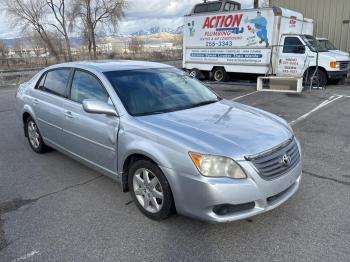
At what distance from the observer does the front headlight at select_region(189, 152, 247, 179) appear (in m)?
2.86

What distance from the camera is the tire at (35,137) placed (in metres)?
5.39

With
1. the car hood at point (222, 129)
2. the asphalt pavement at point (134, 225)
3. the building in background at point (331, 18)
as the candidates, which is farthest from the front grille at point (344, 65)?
the car hood at point (222, 129)

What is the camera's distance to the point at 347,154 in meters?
5.28

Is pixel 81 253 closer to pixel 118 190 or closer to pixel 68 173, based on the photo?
pixel 118 190

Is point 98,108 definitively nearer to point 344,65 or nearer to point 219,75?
point 344,65

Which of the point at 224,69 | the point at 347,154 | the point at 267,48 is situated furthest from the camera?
the point at 224,69

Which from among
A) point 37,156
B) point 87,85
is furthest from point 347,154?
point 37,156

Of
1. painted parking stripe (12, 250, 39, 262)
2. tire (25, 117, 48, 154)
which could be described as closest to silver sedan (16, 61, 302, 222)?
tire (25, 117, 48, 154)

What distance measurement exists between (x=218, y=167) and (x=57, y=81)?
10.1 feet

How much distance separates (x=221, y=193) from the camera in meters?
2.81

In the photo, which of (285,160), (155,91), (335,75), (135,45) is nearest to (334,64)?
(335,75)

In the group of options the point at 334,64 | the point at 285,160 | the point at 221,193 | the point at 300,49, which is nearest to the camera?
the point at 221,193

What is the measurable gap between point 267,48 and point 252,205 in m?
11.2

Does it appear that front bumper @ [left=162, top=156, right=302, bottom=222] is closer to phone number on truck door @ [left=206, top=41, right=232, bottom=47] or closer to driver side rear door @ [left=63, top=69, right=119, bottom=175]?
driver side rear door @ [left=63, top=69, right=119, bottom=175]
